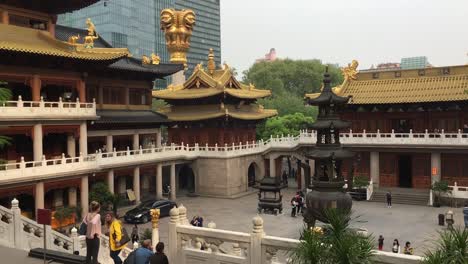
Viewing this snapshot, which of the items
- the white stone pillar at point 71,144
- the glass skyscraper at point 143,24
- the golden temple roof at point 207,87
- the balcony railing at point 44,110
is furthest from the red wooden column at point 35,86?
the glass skyscraper at point 143,24

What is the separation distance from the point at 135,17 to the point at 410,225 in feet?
330

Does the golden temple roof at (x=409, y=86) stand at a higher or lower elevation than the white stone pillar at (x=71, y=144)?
higher

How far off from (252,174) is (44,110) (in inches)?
981

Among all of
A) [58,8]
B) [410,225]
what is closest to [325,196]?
[410,225]

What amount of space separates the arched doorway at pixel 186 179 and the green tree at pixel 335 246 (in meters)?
34.8

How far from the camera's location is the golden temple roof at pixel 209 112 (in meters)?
42.4

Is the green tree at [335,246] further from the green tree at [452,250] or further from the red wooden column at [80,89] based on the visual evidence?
the red wooden column at [80,89]

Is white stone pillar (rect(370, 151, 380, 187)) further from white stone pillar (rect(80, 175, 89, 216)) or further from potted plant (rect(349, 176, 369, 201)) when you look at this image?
white stone pillar (rect(80, 175, 89, 216))

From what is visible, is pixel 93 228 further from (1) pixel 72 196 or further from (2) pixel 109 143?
(2) pixel 109 143

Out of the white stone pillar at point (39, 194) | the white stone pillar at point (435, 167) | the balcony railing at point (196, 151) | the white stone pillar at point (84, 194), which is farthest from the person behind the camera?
the white stone pillar at point (435, 167)

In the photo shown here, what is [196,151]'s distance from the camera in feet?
136

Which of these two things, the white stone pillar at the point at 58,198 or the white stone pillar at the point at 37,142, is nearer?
the white stone pillar at the point at 37,142

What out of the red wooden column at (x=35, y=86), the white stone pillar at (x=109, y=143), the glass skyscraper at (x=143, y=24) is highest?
the glass skyscraper at (x=143, y=24)

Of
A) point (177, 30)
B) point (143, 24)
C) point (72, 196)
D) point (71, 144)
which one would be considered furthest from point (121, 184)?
point (143, 24)
